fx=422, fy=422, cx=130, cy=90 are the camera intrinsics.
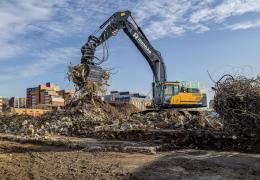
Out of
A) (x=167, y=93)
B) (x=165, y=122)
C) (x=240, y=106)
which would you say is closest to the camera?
(x=240, y=106)

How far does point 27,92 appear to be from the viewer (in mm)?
38062

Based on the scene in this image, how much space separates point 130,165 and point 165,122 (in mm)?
8960

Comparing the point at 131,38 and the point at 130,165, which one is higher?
the point at 131,38

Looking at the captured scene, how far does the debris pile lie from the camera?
10.3 m

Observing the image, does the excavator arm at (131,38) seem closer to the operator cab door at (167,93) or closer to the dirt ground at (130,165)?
the operator cab door at (167,93)

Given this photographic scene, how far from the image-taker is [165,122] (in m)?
18.0

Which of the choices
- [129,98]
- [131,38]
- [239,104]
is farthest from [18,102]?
[239,104]

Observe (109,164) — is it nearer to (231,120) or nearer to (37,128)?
(231,120)

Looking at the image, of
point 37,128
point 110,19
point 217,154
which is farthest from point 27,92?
point 217,154

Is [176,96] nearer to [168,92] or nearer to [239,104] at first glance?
[168,92]

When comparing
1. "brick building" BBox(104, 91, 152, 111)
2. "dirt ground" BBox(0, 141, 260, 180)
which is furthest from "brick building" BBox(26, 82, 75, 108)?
"dirt ground" BBox(0, 141, 260, 180)

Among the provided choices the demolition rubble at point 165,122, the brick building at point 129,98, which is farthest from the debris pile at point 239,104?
the brick building at point 129,98

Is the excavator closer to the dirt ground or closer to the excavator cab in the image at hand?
the excavator cab

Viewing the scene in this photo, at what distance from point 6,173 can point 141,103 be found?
2374 cm
